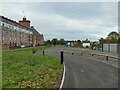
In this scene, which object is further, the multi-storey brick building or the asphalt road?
the multi-storey brick building

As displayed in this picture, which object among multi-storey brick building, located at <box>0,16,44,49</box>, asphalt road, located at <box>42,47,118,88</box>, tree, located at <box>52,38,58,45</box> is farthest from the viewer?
tree, located at <box>52,38,58,45</box>

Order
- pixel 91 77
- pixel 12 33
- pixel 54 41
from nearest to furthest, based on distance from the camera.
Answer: pixel 91 77 < pixel 12 33 < pixel 54 41

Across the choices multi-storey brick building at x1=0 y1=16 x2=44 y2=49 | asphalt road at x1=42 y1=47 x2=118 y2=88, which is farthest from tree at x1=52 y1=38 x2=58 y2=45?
asphalt road at x1=42 y1=47 x2=118 y2=88

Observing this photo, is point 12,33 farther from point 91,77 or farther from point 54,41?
point 91,77

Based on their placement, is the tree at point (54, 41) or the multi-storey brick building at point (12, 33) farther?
the tree at point (54, 41)

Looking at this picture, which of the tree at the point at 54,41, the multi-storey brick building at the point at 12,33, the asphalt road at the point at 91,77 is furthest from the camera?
the tree at the point at 54,41

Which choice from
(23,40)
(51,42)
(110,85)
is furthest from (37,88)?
(51,42)

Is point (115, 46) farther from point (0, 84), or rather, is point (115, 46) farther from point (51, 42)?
point (51, 42)

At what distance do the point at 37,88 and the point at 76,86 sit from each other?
1.70 meters

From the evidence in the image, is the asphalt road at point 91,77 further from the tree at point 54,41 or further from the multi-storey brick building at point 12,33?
the tree at point 54,41

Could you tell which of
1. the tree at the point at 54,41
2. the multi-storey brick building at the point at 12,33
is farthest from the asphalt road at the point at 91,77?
the tree at the point at 54,41

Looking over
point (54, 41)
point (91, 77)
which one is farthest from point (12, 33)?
point (91, 77)

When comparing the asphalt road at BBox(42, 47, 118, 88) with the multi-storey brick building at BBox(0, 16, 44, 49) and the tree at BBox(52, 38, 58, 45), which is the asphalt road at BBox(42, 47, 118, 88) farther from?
the tree at BBox(52, 38, 58, 45)

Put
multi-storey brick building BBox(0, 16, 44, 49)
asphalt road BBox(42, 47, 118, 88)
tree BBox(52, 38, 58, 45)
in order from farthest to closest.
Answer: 1. tree BBox(52, 38, 58, 45)
2. multi-storey brick building BBox(0, 16, 44, 49)
3. asphalt road BBox(42, 47, 118, 88)
